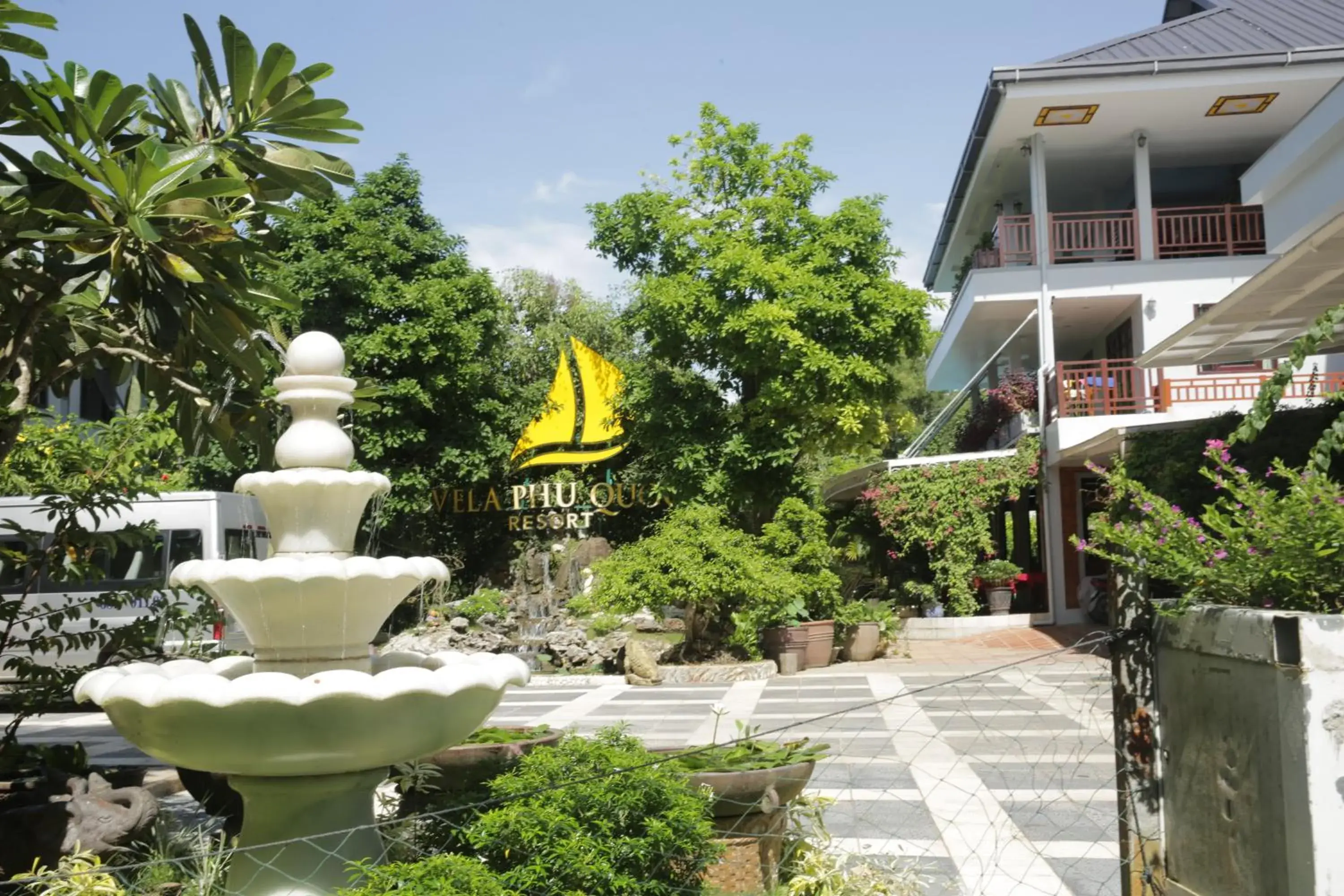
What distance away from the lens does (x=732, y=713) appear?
466 inches

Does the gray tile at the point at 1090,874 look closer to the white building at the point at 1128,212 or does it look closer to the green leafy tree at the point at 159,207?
the green leafy tree at the point at 159,207

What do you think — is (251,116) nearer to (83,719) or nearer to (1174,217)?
(83,719)

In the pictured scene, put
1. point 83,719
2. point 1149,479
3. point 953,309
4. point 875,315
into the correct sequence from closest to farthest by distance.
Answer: point 1149,479
point 83,719
point 875,315
point 953,309

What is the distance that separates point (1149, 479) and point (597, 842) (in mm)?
9929

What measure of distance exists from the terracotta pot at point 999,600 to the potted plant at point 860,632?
8.74 feet

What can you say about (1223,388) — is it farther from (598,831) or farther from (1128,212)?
(598,831)

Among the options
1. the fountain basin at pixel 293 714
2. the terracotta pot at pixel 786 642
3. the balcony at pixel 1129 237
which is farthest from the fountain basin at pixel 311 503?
the balcony at pixel 1129 237

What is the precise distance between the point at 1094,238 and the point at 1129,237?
2.12 feet

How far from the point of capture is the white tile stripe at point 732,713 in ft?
32.7

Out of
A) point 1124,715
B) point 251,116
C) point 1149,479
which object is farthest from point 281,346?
point 1149,479

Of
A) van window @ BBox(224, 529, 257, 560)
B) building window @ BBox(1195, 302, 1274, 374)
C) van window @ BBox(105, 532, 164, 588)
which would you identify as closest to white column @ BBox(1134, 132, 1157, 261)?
building window @ BBox(1195, 302, 1274, 374)

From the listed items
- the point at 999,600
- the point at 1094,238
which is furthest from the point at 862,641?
the point at 1094,238

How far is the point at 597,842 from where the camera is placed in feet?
11.5

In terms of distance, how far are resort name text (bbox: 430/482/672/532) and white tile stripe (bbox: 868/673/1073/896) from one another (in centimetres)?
1492
